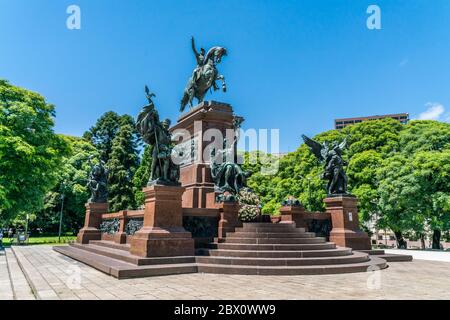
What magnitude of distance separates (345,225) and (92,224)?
44.5 ft

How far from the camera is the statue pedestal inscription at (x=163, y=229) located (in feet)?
33.7

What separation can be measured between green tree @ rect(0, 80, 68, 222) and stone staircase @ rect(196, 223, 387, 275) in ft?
48.6

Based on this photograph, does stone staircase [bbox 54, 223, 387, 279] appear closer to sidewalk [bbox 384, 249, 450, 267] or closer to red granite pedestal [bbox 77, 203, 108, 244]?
sidewalk [bbox 384, 249, 450, 267]

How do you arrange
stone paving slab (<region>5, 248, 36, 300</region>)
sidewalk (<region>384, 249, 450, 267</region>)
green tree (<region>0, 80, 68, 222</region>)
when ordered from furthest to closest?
green tree (<region>0, 80, 68, 222</region>)
sidewalk (<region>384, 249, 450, 267</region>)
stone paving slab (<region>5, 248, 36, 300</region>)

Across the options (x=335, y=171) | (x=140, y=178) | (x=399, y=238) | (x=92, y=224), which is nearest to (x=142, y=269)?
(x=335, y=171)

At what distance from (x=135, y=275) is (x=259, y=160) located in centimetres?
4146

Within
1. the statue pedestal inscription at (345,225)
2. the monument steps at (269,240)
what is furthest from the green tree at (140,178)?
the monument steps at (269,240)

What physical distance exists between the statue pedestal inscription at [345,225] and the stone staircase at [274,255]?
8.78 ft

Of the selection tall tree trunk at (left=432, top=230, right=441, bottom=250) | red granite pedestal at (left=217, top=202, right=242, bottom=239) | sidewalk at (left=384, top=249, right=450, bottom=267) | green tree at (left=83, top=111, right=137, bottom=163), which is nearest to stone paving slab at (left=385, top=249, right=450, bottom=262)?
sidewalk at (left=384, top=249, right=450, bottom=267)

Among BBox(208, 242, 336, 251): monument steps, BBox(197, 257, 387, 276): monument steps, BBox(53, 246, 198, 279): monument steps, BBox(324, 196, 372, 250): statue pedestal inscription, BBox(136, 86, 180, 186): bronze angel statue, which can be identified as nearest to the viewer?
BBox(53, 246, 198, 279): monument steps

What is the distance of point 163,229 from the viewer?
1068 centimetres

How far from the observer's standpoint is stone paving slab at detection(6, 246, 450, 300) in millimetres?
6605

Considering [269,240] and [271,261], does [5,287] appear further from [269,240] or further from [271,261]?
[269,240]
